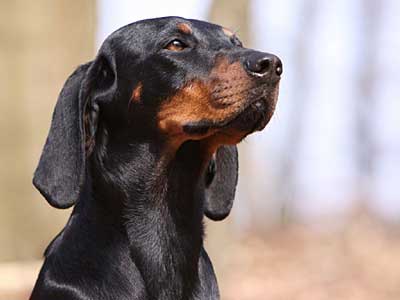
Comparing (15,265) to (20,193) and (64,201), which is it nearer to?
(20,193)

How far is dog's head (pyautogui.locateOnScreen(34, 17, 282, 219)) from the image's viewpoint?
4.91 m

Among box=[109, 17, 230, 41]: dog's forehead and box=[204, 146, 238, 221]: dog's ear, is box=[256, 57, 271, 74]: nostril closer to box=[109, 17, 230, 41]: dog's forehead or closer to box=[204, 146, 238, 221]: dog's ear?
box=[109, 17, 230, 41]: dog's forehead

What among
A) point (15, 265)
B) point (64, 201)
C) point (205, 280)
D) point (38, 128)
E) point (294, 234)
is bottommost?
point (294, 234)

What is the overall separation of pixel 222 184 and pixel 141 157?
0.63 m

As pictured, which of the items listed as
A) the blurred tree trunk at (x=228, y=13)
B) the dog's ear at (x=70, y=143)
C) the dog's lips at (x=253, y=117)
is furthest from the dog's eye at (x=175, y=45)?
the blurred tree trunk at (x=228, y=13)

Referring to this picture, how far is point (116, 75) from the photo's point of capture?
5359mm

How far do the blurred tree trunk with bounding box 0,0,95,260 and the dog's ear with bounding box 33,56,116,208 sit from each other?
447cm

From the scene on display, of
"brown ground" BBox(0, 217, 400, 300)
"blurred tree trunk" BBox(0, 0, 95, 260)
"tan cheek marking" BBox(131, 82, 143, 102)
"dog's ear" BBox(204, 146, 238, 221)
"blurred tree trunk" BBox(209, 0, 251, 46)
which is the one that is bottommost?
"brown ground" BBox(0, 217, 400, 300)

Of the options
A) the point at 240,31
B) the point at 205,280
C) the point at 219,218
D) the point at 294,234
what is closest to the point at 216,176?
the point at 219,218

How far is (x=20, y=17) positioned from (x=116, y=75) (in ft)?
15.2

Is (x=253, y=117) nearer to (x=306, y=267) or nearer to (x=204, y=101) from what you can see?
(x=204, y=101)

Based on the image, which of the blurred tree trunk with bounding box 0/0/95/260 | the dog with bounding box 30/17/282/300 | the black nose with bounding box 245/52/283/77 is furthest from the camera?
the blurred tree trunk with bounding box 0/0/95/260

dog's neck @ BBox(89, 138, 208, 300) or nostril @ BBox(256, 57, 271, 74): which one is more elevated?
nostril @ BBox(256, 57, 271, 74)

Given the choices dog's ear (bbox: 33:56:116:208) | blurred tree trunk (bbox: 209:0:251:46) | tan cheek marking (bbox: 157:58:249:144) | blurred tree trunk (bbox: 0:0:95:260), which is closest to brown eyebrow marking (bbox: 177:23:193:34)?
tan cheek marking (bbox: 157:58:249:144)
